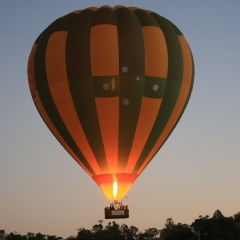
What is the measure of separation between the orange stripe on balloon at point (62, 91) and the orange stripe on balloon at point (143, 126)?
188cm

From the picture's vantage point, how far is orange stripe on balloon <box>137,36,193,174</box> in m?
32.7

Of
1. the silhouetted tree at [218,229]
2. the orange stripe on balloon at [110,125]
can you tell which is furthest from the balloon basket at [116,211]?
the silhouetted tree at [218,229]

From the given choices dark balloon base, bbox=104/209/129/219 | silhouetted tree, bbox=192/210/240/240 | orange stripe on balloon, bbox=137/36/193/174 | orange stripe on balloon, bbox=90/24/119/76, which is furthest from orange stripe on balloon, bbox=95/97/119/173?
silhouetted tree, bbox=192/210/240/240

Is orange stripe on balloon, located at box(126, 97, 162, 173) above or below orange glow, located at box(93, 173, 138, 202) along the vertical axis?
above

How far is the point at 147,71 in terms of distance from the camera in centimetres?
3094

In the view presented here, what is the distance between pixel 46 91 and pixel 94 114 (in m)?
2.98

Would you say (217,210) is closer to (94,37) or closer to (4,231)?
(4,231)

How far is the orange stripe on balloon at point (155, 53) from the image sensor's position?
30984mm

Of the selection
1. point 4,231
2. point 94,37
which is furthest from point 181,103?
point 4,231

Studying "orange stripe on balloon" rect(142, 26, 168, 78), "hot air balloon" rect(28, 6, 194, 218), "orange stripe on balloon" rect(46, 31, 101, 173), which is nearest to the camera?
"hot air balloon" rect(28, 6, 194, 218)

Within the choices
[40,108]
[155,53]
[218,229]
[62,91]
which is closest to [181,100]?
[155,53]

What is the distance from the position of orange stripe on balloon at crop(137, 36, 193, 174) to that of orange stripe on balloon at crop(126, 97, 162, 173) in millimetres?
993

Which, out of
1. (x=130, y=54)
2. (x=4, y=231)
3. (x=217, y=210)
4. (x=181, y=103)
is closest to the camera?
(x=130, y=54)

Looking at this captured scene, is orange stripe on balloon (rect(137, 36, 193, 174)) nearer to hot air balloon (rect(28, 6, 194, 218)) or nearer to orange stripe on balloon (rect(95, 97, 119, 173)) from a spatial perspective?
hot air balloon (rect(28, 6, 194, 218))
